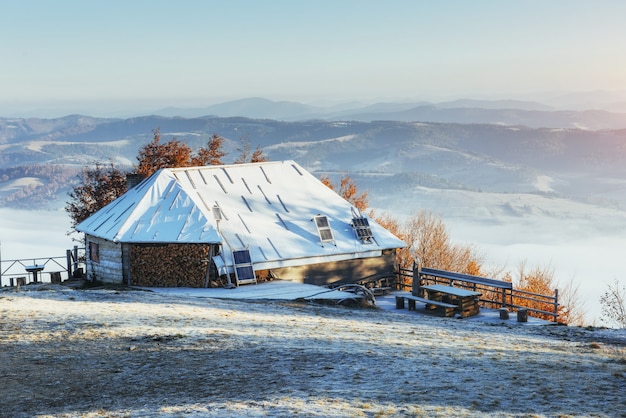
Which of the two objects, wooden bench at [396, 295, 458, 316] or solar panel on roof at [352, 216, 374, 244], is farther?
solar panel on roof at [352, 216, 374, 244]

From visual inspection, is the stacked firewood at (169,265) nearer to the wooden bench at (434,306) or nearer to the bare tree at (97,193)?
the wooden bench at (434,306)

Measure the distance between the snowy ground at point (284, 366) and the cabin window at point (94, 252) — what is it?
8.64 meters

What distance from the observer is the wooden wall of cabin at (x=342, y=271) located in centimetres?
2753

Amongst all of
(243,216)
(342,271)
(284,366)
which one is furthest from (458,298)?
(284,366)

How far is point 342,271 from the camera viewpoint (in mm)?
28484

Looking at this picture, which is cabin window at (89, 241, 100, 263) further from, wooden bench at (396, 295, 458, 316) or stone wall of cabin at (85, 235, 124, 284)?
wooden bench at (396, 295, 458, 316)

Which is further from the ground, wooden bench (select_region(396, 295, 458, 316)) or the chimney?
the chimney

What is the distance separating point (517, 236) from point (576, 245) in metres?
13.5

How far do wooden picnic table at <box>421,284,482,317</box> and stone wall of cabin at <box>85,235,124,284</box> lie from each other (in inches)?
429

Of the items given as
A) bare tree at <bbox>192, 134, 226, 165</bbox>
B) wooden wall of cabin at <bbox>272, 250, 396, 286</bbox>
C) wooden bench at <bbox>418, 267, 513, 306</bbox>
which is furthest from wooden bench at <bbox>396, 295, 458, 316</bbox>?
bare tree at <bbox>192, 134, 226, 165</bbox>

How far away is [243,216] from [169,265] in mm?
3558

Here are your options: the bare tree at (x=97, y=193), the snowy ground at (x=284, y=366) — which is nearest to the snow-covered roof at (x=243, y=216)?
the snowy ground at (x=284, y=366)

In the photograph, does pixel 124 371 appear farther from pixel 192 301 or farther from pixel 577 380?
pixel 192 301

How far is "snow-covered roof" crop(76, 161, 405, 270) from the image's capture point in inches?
1046
